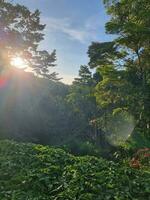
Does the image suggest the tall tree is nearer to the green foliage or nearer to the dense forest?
the dense forest

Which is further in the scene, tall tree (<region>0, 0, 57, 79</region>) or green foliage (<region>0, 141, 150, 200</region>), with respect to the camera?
tall tree (<region>0, 0, 57, 79</region>)

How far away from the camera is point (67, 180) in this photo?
817 centimetres

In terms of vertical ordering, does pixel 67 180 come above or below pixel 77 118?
below

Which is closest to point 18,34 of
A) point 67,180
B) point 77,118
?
point 77,118

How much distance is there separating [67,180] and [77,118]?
33.8 metres

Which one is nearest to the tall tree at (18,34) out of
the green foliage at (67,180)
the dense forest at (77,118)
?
the dense forest at (77,118)

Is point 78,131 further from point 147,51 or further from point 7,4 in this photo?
point 147,51

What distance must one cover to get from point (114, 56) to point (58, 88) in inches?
878

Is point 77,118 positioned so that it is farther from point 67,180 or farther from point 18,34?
point 67,180

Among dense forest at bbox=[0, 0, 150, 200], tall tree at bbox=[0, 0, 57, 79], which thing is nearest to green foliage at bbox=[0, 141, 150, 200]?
dense forest at bbox=[0, 0, 150, 200]

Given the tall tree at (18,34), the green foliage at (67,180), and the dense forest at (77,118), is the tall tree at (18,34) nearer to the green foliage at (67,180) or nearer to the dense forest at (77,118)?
the dense forest at (77,118)

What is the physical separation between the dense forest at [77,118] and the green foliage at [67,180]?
2 cm

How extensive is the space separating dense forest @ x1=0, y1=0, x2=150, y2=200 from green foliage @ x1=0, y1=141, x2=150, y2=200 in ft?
0.07

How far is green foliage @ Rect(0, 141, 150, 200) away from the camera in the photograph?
7.44 metres
